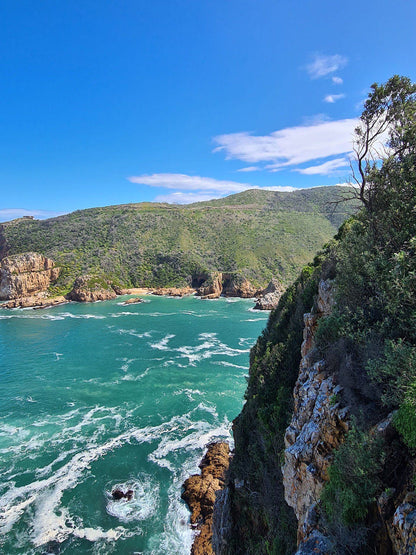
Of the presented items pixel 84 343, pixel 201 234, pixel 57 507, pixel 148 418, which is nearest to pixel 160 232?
pixel 201 234

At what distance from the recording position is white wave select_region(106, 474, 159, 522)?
18859 mm

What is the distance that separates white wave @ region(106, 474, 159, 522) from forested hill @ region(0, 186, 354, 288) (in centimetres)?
8230

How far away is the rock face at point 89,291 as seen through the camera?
87062 mm

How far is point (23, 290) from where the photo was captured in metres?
88.8

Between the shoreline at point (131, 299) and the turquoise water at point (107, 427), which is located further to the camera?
the shoreline at point (131, 299)

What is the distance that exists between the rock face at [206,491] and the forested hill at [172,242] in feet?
258

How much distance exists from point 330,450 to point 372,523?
1.63 meters

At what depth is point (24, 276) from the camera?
293ft

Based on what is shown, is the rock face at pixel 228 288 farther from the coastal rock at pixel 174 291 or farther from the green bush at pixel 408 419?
the green bush at pixel 408 419

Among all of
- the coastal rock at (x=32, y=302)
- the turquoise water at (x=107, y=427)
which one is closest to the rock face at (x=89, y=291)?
the coastal rock at (x=32, y=302)

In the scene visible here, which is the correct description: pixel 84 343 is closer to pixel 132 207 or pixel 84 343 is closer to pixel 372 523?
pixel 372 523

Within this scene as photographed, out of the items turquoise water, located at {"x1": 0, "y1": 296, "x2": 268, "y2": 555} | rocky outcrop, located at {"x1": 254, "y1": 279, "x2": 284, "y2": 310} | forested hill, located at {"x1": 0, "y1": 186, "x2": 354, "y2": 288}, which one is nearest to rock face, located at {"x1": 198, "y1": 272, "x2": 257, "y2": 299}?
forested hill, located at {"x1": 0, "y1": 186, "x2": 354, "y2": 288}

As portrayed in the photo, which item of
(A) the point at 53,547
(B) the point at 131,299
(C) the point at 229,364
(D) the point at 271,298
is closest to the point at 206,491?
(A) the point at 53,547

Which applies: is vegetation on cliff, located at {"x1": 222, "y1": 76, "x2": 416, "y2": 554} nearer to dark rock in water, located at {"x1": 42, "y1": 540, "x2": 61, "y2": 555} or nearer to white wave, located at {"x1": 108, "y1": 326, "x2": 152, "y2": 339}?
dark rock in water, located at {"x1": 42, "y1": 540, "x2": 61, "y2": 555}
